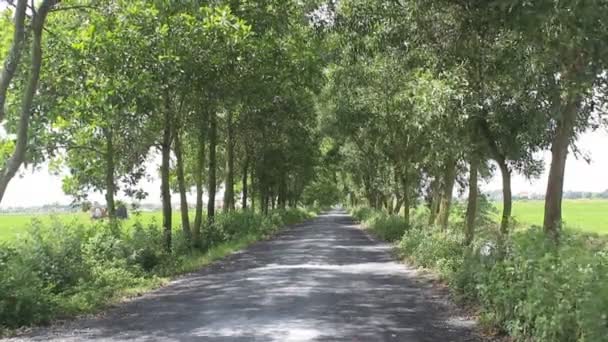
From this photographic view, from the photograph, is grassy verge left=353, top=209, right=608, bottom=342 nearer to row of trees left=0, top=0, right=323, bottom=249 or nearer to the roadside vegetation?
the roadside vegetation

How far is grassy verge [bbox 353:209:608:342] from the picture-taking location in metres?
7.19

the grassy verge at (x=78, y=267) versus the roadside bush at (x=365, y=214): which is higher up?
the roadside bush at (x=365, y=214)

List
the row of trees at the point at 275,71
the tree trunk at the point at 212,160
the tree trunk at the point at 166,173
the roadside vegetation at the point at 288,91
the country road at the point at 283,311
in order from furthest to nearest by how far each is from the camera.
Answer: the tree trunk at the point at 212,160 < the tree trunk at the point at 166,173 < the row of trees at the point at 275,71 < the country road at the point at 283,311 < the roadside vegetation at the point at 288,91

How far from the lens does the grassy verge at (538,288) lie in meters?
7.19

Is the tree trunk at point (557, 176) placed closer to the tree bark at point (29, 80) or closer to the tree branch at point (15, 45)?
the tree bark at point (29, 80)

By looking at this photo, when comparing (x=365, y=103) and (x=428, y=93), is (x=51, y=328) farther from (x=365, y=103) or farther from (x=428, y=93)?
(x=365, y=103)

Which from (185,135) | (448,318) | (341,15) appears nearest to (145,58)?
(341,15)

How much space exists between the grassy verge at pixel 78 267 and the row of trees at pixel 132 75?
1.62 m

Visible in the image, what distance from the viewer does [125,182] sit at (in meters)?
24.1

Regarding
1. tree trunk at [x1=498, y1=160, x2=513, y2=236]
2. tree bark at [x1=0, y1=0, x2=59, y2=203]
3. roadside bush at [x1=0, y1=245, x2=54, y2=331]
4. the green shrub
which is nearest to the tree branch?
tree bark at [x1=0, y1=0, x2=59, y2=203]

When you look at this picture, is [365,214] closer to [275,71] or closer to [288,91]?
[288,91]

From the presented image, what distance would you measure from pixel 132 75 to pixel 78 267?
14.4ft

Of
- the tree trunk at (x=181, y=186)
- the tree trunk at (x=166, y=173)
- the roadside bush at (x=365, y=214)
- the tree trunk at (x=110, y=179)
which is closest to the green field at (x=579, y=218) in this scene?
the roadside bush at (x=365, y=214)

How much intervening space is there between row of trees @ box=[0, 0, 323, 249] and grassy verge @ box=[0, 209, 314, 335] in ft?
5.30
